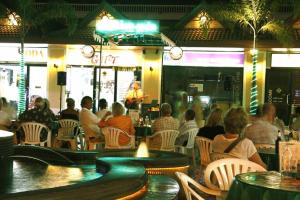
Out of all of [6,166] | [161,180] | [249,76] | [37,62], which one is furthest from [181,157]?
[37,62]

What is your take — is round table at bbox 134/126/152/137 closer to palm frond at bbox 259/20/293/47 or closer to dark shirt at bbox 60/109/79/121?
dark shirt at bbox 60/109/79/121

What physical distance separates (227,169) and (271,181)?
0.99m

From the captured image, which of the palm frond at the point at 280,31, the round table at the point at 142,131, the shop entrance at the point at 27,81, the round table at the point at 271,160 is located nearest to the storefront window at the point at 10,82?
the shop entrance at the point at 27,81

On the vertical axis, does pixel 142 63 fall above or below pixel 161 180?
above

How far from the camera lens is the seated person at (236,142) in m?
6.16

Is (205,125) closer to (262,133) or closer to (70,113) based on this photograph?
(262,133)

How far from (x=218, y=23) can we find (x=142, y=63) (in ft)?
9.65

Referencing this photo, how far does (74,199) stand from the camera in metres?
3.24

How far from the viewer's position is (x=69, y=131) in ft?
40.4

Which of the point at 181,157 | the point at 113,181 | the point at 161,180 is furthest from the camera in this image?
the point at 181,157

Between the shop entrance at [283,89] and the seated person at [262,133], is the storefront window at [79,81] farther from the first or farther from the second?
the seated person at [262,133]

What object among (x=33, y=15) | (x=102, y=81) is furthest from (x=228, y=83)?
(x=33, y=15)

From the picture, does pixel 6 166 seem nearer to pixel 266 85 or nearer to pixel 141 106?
pixel 141 106

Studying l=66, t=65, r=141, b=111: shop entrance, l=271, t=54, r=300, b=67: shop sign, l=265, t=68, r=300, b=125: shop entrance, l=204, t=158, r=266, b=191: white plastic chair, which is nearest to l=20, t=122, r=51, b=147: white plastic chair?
l=204, t=158, r=266, b=191: white plastic chair
